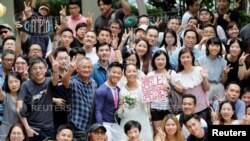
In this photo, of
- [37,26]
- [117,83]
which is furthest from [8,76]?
[37,26]

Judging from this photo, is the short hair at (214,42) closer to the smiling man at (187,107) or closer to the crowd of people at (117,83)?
the crowd of people at (117,83)

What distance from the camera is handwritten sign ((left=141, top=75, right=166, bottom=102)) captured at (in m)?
7.38

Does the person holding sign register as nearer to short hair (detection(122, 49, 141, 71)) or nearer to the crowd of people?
the crowd of people

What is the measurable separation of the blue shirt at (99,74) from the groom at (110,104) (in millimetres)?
329

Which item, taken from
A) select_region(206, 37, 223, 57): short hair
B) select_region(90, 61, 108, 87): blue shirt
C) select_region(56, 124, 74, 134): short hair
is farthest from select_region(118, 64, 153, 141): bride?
select_region(206, 37, 223, 57): short hair

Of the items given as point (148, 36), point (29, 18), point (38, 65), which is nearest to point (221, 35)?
point (148, 36)

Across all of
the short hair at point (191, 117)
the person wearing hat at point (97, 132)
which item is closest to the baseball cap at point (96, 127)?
the person wearing hat at point (97, 132)

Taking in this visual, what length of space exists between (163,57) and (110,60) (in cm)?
72

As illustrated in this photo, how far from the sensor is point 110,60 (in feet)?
26.6

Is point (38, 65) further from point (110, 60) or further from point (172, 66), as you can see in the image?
point (172, 66)

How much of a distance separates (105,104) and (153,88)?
1.94 feet

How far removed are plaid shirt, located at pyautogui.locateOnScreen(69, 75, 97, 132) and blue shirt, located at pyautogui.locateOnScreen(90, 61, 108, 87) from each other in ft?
1.42

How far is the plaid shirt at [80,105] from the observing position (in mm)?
7180

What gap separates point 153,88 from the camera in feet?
24.5
